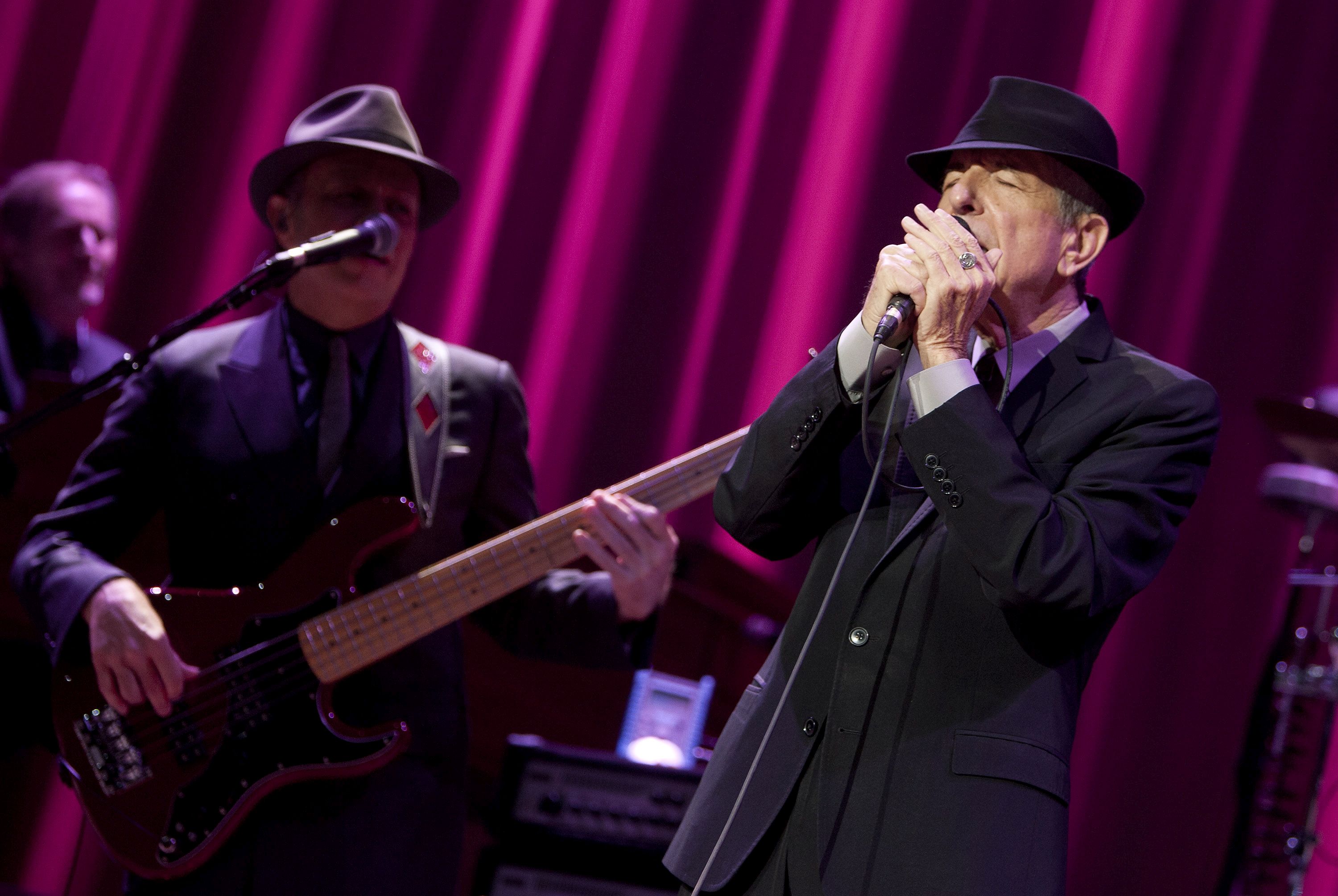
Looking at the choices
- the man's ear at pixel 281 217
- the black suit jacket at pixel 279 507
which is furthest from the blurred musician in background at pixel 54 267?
the black suit jacket at pixel 279 507

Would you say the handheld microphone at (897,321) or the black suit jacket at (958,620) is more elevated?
the handheld microphone at (897,321)

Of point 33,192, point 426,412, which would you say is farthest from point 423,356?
point 33,192

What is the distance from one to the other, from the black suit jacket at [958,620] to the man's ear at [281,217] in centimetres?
129

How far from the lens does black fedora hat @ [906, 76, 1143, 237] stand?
1.32m

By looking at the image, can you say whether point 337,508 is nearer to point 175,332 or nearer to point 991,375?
point 175,332

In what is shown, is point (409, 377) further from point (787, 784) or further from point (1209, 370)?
point (1209, 370)

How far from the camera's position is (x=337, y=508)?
2.03 metres

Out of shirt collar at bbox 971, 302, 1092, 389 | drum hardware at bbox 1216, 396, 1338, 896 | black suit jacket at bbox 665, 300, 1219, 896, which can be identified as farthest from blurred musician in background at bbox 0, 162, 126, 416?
drum hardware at bbox 1216, 396, 1338, 896

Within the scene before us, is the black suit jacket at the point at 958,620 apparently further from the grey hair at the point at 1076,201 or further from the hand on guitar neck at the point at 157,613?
the hand on guitar neck at the point at 157,613

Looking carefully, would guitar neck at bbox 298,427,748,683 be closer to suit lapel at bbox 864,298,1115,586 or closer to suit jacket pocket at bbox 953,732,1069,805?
suit lapel at bbox 864,298,1115,586

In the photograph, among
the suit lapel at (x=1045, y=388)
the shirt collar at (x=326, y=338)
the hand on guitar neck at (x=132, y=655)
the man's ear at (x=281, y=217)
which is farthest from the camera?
the man's ear at (x=281, y=217)

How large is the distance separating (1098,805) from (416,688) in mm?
1851

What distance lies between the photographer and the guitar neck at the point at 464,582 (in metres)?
1.95

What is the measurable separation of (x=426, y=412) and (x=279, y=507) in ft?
0.96
